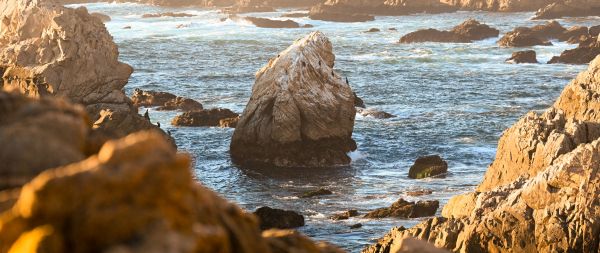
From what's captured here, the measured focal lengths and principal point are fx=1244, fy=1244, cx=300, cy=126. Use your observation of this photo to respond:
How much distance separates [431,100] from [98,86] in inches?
844

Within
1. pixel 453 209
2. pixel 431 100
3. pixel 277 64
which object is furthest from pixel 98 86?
pixel 453 209

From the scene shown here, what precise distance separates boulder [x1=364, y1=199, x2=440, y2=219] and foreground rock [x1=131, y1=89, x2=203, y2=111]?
26524 millimetres

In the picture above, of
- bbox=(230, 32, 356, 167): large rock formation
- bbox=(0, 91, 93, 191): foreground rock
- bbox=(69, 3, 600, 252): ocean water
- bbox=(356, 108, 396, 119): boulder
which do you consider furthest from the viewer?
bbox=(356, 108, 396, 119): boulder

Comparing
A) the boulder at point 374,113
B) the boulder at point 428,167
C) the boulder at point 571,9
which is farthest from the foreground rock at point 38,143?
the boulder at point 571,9

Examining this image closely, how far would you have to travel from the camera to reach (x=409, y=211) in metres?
38.5

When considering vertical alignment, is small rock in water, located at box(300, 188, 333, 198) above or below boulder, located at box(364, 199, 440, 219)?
below

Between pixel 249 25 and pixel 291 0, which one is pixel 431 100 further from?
pixel 291 0

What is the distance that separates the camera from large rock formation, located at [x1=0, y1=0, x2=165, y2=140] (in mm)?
51344

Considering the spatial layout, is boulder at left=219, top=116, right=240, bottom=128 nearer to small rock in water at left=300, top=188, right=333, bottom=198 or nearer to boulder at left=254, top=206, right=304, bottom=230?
small rock in water at left=300, top=188, right=333, bottom=198

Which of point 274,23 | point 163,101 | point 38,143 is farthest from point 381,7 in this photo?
point 38,143

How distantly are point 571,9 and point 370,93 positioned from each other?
52.1 meters

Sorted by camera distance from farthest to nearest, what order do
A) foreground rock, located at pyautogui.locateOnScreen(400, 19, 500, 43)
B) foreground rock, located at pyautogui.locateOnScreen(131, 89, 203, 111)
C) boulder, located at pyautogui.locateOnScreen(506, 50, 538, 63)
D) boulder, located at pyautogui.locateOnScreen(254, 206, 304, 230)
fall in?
foreground rock, located at pyautogui.locateOnScreen(400, 19, 500, 43) → boulder, located at pyautogui.locateOnScreen(506, 50, 538, 63) → foreground rock, located at pyautogui.locateOnScreen(131, 89, 203, 111) → boulder, located at pyautogui.locateOnScreen(254, 206, 304, 230)

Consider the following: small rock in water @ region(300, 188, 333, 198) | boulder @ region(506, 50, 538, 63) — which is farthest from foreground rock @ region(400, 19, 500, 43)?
small rock in water @ region(300, 188, 333, 198)

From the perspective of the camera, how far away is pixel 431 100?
2653 inches
